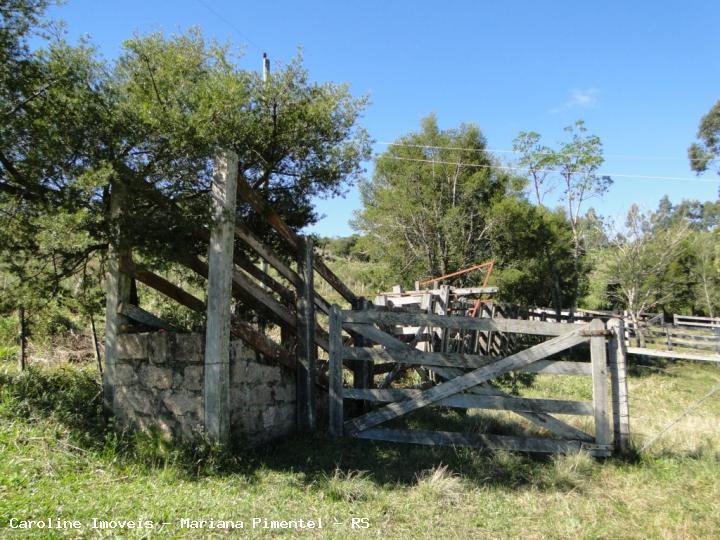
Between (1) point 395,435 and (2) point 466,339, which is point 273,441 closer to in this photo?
(1) point 395,435

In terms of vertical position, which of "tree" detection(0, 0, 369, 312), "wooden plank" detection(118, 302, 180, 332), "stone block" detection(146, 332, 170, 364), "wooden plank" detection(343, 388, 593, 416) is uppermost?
"tree" detection(0, 0, 369, 312)

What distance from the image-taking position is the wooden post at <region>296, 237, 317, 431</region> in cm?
656

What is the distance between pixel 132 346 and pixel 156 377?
0.49 meters

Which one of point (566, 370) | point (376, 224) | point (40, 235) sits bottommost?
point (566, 370)

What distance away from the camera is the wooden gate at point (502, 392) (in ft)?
18.5

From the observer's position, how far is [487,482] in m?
5.02

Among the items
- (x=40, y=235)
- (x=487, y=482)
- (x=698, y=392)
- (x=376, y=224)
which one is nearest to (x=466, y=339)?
(x=698, y=392)

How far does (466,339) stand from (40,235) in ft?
32.4

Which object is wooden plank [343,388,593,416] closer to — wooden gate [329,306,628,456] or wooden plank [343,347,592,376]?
wooden gate [329,306,628,456]

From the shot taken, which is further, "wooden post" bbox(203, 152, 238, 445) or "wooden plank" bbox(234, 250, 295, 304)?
"wooden plank" bbox(234, 250, 295, 304)

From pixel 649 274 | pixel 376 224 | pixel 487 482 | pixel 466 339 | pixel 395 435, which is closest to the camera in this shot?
pixel 487 482

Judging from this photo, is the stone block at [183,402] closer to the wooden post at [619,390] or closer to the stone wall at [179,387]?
the stone wall at [179,387]

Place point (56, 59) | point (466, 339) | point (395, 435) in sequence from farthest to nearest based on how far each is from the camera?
point (466, 339) → point (395, 435) → point (56, 59)

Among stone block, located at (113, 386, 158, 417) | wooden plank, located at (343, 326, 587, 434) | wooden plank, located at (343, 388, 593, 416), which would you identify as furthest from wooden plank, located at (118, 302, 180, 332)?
wooden plank, located at (343, 388, 593, 416)
